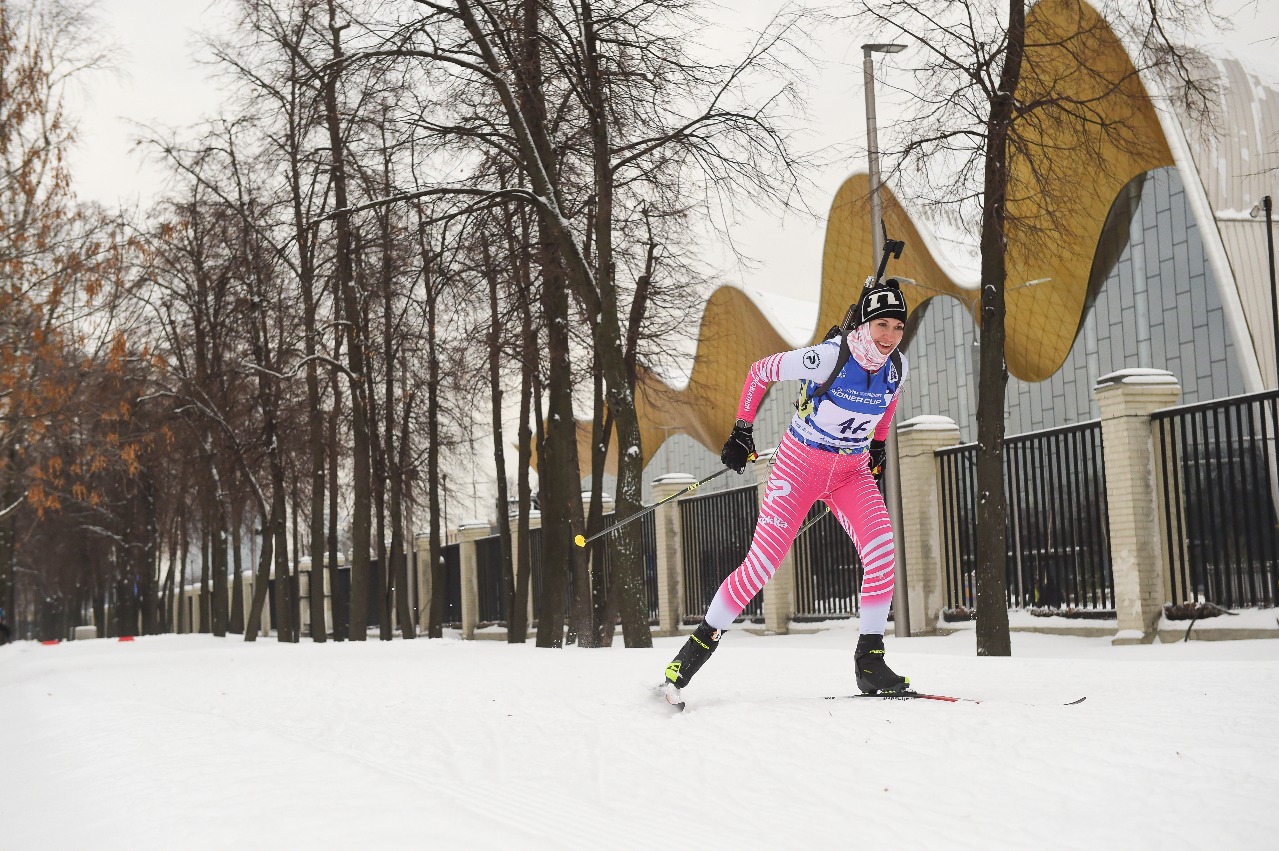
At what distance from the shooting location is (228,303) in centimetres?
2766

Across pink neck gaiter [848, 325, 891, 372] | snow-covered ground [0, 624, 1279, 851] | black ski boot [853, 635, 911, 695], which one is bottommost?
snow-covered ground [0, 624, 1279, 851]

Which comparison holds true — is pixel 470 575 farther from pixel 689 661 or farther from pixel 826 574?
pixel 689 661

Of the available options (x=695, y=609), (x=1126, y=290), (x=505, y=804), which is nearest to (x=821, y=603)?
(x=695, y=609)

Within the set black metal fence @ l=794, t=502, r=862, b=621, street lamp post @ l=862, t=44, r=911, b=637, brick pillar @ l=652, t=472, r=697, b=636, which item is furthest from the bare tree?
brick pillar @ l=652, t=472, r=697, b=636

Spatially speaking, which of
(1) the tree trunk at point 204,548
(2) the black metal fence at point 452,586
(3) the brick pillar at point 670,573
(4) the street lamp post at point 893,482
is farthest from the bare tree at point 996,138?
(2) the black metal fence at point 452,586

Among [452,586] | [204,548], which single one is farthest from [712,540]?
[204,548]

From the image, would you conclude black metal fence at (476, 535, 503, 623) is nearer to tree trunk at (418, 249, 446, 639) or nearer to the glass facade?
tree trunk at (418, 249, 446, 639)

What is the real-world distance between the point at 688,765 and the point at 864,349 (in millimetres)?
2418

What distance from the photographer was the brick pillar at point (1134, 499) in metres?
15.7

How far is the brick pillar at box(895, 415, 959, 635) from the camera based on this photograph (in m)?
20.2

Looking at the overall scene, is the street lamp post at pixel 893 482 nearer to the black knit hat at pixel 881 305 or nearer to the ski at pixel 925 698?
the black knit hat at pixel 881 305

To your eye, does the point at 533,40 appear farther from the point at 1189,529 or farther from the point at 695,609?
the point at 695,609

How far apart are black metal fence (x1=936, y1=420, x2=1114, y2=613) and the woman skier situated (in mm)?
11172

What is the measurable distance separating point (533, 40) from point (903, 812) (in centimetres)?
1219
